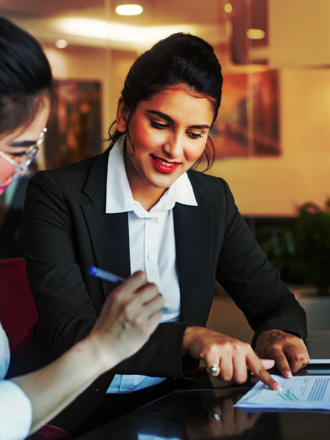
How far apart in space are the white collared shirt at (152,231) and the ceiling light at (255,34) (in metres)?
4.79

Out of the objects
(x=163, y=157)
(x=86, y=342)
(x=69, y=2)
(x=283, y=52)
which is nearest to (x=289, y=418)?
(x=86, y=342)

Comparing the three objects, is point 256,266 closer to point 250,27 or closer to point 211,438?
point 211,438

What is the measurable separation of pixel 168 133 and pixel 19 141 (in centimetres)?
67

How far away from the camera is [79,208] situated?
197cm

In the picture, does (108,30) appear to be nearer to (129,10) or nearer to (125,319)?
(129,10)

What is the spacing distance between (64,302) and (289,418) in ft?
2.29

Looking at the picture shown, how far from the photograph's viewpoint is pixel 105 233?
2.00 m

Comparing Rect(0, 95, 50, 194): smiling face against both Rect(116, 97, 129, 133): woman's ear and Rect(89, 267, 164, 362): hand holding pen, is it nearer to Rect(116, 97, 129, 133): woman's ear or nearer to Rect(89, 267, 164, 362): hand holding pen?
Rect(89, 267, 164, 362): hand holding pen

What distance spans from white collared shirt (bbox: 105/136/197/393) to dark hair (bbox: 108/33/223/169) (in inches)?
7.6

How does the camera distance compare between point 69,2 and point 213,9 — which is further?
point 213,9

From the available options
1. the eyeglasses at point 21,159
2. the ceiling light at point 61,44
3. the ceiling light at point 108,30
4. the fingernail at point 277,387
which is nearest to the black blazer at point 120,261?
the fingernail at point 277,387

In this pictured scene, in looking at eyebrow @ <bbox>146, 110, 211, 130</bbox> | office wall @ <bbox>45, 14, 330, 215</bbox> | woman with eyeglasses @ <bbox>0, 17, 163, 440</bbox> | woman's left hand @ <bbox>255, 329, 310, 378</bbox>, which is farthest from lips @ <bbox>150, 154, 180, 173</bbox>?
office wall @ <bbox>45, 14, 330, 215</bbox>

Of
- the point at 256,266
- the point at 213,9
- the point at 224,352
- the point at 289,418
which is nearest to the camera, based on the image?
the point at 289,418

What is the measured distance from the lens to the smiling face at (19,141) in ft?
4.34
